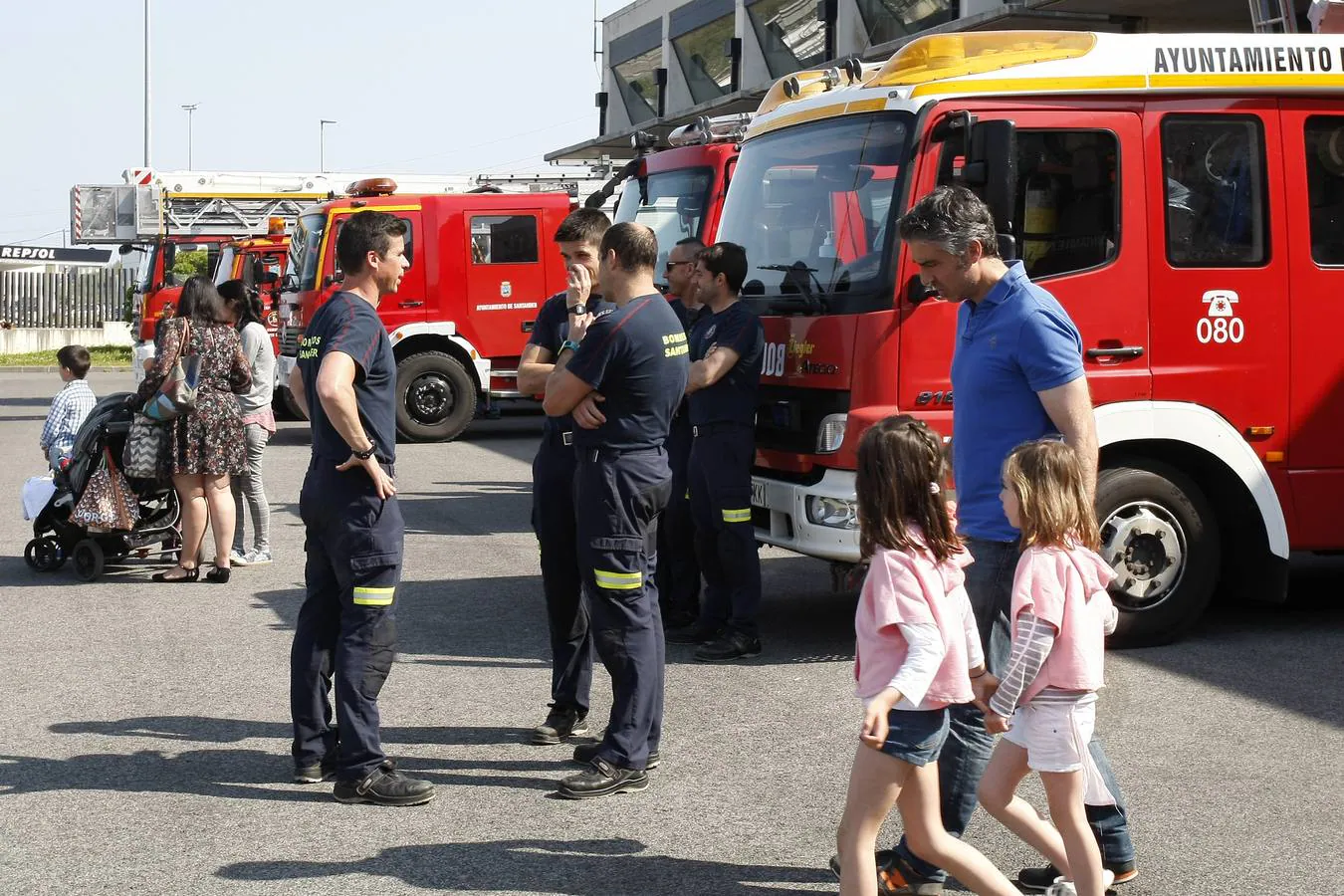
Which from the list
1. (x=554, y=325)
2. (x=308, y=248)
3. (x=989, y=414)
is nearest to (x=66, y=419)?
(x=554, y=325)

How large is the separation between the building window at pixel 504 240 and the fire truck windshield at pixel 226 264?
6.78m

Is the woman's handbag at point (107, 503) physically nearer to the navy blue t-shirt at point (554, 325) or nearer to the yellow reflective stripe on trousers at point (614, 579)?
the navy blue t-shirt at point (554, 325)

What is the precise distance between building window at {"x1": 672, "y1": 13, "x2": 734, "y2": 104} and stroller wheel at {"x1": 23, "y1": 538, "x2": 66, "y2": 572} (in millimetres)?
23909

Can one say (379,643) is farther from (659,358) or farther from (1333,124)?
(1333,124)

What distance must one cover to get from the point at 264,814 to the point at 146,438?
4.48 m

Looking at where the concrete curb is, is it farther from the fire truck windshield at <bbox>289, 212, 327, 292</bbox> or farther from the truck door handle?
the truck door handle

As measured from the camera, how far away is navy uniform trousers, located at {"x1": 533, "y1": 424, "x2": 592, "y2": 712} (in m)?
5.85

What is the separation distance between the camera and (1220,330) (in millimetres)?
7168

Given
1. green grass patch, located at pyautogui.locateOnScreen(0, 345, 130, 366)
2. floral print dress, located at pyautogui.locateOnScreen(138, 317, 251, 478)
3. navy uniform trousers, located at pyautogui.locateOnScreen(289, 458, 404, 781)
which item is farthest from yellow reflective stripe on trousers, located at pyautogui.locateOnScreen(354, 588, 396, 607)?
green grass patch, located at pyautogui.locateOnScreen(0, 345, 130, 366)

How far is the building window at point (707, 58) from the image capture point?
32688 mm

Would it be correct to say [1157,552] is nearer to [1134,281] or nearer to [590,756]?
[1134,281]

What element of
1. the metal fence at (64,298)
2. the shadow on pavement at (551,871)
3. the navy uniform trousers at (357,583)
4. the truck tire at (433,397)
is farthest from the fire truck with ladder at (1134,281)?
A: the metal fence at (64,298)

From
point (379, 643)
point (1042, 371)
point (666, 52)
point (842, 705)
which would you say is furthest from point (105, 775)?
point (666, 52)

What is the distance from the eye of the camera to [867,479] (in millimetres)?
3867
